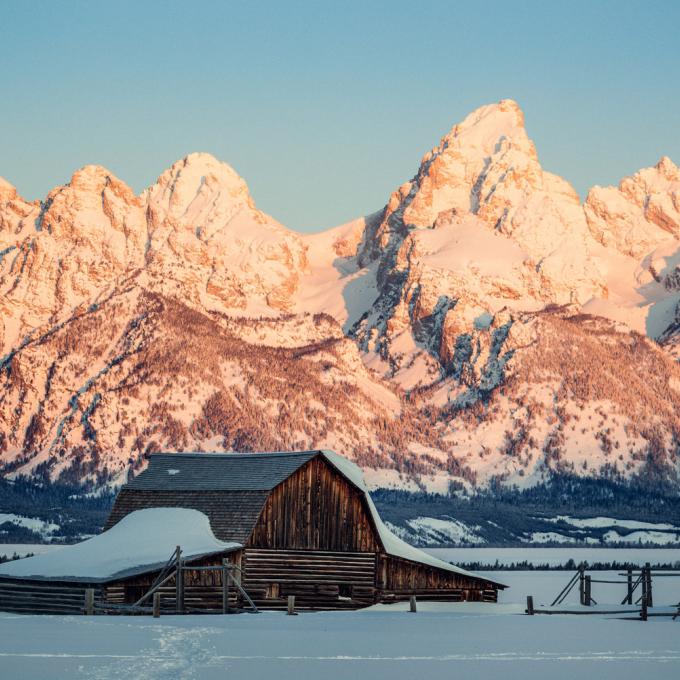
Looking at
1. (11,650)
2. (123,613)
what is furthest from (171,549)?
(11,650)

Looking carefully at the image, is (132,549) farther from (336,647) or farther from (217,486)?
(336,647)

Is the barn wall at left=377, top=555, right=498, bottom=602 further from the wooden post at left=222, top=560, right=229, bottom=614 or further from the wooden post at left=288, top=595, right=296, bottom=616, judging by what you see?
the wooden post at left=222, top=560, right=229, bottom=614

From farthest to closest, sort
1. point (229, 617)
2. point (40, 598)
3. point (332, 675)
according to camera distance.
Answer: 1. point (40, 598)
2. point (229, 617)
3. point (332, 675)

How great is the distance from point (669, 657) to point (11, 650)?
67.9ft

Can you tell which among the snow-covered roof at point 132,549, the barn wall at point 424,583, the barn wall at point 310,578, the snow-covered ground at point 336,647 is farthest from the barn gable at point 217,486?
the barn wall at point 424,583

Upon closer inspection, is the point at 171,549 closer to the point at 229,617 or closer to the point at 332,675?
the point at 229,617

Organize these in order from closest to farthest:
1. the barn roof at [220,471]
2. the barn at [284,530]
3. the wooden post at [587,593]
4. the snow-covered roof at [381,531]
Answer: the barn at [284,530] < the barn roof at [220,471] < the snow-covered roof at [381,531] < the wooden post at [587,593]

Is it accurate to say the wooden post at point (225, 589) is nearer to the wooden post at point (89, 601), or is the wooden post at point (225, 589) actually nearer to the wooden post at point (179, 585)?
the wooden post at point (179, 585)

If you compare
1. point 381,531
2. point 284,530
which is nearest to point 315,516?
point 284,530

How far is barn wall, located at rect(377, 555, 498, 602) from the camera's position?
82.7 meters

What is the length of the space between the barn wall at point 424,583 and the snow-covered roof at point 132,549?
992 centimetres

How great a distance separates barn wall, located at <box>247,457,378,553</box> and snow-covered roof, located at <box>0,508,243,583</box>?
10.1ft

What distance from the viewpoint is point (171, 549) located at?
74.3 metres

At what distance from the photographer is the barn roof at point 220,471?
7938cm
